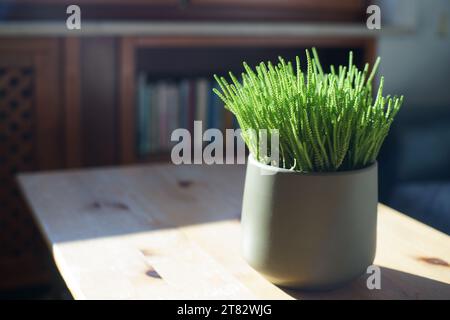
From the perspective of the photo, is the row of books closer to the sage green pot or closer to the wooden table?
the wooden table

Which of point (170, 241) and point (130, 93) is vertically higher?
point (130, 93)

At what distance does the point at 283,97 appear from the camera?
954 millimetres

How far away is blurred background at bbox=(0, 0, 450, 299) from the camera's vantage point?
233 cm

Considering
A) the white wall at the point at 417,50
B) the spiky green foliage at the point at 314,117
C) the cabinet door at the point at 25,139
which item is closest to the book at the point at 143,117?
the cabinet door at the point at 25,139

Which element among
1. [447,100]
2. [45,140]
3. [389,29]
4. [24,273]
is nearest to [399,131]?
[447,100]

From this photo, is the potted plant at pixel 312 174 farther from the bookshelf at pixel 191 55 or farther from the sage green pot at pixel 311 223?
the bookshelf at pixel 191 55

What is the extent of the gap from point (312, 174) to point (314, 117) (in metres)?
0.08

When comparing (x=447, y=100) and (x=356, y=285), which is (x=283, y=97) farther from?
(x=447, y=100)

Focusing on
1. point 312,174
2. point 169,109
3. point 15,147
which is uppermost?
point 312,174

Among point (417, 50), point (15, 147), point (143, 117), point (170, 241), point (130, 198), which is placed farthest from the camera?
point (417, 50)

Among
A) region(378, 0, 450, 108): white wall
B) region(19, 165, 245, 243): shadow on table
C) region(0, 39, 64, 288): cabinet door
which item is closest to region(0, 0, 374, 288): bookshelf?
region(0, 39, 64, 288): cabinet door

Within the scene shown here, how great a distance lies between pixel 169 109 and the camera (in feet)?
8.77

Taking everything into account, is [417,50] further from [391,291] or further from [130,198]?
[391,291]

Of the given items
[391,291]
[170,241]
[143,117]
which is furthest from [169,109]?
[391,291]
